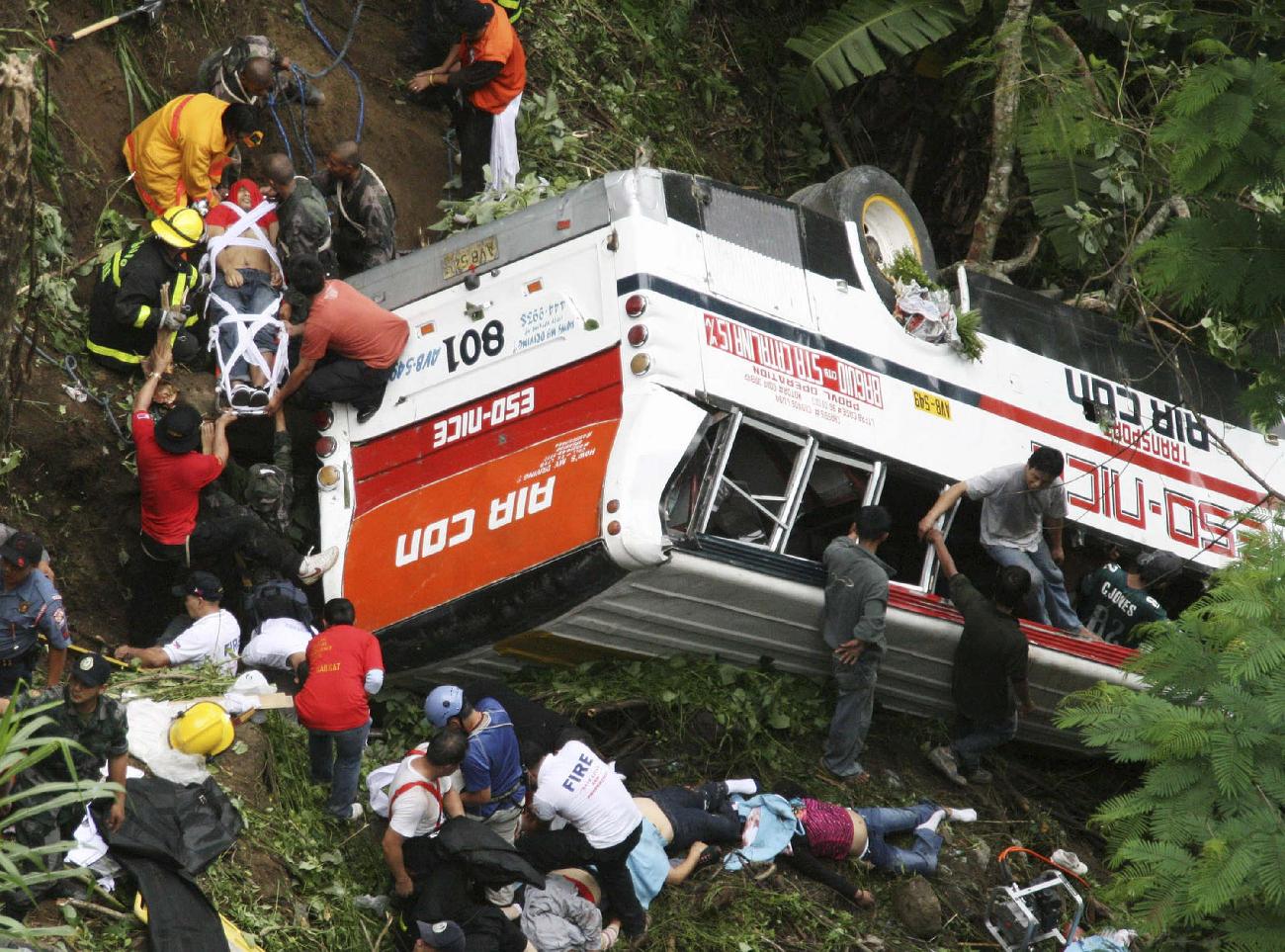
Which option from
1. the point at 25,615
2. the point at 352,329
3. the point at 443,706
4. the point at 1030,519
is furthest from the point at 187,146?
the point at 1030,519

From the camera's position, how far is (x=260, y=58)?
32.8ft

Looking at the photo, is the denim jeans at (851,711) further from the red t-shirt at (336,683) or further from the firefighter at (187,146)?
the firefighter at (187,146)

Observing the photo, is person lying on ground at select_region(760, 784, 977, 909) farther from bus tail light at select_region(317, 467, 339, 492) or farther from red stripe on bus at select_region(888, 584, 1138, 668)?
bus tail light at select_region(317, 467, 339, 492)

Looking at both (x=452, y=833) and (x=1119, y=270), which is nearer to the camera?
(x=452, y=833)

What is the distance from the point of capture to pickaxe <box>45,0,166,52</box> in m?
10.0

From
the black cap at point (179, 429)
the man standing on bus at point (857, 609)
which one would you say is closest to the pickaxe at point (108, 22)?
the black cap at point (179, 429)

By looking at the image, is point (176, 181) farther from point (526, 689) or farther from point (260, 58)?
point (526, 689)

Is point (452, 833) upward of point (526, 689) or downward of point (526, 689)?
downward

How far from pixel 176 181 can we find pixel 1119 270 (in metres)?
6.18

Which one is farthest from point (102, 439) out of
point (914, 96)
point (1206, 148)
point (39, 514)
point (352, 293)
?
point (914, 96)

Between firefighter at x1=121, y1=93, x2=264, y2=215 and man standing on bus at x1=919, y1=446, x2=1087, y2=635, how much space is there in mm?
4576

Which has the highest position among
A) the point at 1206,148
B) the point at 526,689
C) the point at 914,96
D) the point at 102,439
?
the point at 914,96

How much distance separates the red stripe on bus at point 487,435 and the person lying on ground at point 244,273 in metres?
0.84

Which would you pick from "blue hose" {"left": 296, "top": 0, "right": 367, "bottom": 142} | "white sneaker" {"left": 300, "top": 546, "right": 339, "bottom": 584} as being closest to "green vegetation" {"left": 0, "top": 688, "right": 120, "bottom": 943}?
"white sneaker" {"left": 300, "top": 546, "right": 339, "bottom": 584}
